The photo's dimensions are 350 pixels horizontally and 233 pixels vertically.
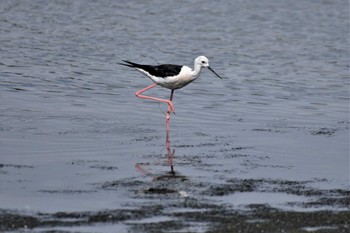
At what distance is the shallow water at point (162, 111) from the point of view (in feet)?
36.3

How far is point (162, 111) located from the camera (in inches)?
698

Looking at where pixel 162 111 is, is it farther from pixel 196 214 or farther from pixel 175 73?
pixel 196 214

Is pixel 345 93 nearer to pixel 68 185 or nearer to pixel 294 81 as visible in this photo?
pixel 294 81

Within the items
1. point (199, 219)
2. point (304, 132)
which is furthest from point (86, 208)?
point (304, 132)

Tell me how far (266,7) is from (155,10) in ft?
14.6

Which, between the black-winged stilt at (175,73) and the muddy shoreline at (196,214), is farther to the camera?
the black-winged stilt at (175,73)

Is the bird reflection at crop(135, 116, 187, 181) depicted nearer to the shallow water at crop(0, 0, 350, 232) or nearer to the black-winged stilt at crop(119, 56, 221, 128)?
the shallow water at crop(0, 0, 350, 232)

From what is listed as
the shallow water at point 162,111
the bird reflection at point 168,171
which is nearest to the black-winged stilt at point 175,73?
the shallow water at point 162,111

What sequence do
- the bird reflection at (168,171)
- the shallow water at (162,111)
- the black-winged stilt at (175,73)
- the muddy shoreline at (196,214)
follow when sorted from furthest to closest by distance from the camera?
the black-winged stilt at (175,73) < the bird reflection at (168,171) < the shallow water at (162,111) < the muddy shoreline at (196,214)

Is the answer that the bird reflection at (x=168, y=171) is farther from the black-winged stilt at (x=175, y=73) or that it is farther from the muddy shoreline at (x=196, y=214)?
the black-winged stilt at (x=175, y=73)

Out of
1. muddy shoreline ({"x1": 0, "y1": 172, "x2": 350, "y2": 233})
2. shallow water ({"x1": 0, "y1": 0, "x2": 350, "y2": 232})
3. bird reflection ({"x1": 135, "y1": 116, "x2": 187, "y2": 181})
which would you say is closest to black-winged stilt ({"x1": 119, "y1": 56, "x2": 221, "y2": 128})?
shallow water ({"x1": 0, "y1": 0, "x2": 350, "y2": 232})

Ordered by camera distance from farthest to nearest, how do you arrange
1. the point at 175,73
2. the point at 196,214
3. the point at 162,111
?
the point at 162,111, the point at 175,73, the point at 196,214

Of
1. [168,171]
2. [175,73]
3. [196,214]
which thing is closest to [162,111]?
[175,73]

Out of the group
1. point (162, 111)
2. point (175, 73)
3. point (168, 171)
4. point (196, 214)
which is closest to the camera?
point (196, 214)
